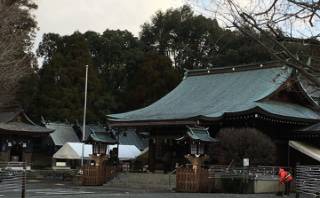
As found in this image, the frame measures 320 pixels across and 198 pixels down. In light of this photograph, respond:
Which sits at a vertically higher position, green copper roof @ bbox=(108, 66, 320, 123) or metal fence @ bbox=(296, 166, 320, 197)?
green copper roof @ bbox=(108, 66, 320, 123)

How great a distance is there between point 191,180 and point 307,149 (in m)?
7.59

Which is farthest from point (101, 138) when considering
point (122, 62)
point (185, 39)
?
point (185, 39)

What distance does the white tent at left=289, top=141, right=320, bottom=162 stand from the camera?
29.5 metres

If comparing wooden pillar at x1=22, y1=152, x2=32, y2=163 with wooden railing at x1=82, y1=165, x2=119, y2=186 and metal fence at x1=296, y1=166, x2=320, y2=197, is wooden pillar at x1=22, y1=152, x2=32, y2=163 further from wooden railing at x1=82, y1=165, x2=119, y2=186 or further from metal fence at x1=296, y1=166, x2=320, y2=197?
metal fence at x1=296, y1=166, x2=320, y2=197

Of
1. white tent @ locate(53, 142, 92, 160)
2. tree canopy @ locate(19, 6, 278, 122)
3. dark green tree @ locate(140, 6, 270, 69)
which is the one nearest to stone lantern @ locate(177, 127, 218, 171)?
white tent @ locate(53, 142, 92, 160)

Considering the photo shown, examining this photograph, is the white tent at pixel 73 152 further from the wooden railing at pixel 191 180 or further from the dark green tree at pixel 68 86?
the wooden railing at pixel 191 180

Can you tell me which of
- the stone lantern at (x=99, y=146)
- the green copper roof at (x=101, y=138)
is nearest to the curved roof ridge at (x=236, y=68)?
the green copper roof at (x=101, y=138)

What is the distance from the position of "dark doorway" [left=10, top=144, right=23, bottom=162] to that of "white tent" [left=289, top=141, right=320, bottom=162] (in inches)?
1002

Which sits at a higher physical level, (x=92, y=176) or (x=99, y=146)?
(x=99, y=146)

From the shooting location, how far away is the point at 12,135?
46.3 m

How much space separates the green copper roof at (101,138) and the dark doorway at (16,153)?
678 inches

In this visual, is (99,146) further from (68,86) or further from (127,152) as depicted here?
(68,86)

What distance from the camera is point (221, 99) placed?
3466cm

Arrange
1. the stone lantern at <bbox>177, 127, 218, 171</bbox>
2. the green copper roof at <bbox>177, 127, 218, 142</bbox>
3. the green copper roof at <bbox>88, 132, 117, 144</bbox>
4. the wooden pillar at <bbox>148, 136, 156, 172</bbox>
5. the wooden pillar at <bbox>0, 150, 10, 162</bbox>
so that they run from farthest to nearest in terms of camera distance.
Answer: the wooden pillar at <bbox>0, 150, 10, 162</bbox> → the wooden pillar at <bbox>148, 136, 156, 172</bbox> → the green copper roof at <bbox>88, 132, 117, 144</bbox> → the green copper roof at <bbox>177, 127, 218, 142</bbox> → the stone lantern at <bbox>177, 127, 218, 171</bbox>
